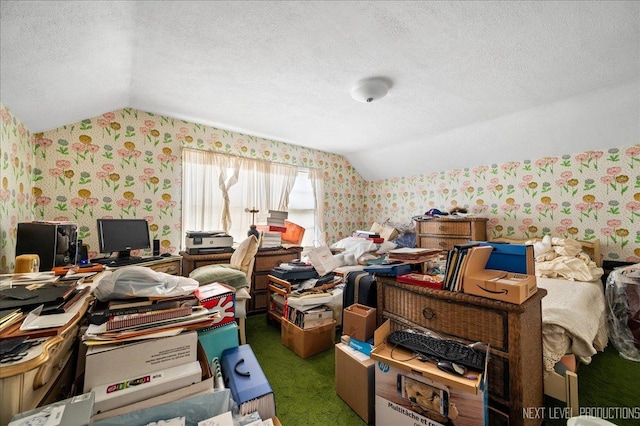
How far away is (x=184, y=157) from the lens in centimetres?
324

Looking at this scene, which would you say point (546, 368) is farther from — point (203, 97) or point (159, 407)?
point (203, 97)

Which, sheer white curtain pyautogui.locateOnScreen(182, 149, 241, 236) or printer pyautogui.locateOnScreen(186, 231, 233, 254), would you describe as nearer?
printer pyautogui.locateOnScreen(186, 231, 233, 254)

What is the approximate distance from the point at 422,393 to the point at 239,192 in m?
3.20

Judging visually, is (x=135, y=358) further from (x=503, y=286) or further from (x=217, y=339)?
(x=503, y=286)

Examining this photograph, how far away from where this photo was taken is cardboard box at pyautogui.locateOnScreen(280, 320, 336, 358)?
213cm

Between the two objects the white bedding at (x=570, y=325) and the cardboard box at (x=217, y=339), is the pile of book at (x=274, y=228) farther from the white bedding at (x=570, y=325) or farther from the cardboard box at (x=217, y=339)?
the white bedding at (x=570, y=325)

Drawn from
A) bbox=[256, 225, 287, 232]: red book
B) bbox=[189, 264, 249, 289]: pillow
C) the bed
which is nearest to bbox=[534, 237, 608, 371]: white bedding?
the bed

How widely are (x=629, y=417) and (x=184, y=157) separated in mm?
4458

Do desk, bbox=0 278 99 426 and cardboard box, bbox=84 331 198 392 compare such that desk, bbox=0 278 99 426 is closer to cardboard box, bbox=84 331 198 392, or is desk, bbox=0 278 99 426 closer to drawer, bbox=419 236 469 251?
cardboard box, bbox=84 331 198 392

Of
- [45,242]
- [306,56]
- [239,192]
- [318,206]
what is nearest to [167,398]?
[45,242]

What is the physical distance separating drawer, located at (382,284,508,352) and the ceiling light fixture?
1673mm

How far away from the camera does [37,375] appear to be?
2.45ft

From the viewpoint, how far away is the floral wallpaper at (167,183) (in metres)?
2.39

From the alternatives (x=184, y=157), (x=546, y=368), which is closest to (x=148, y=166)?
(x=184, y=157)
